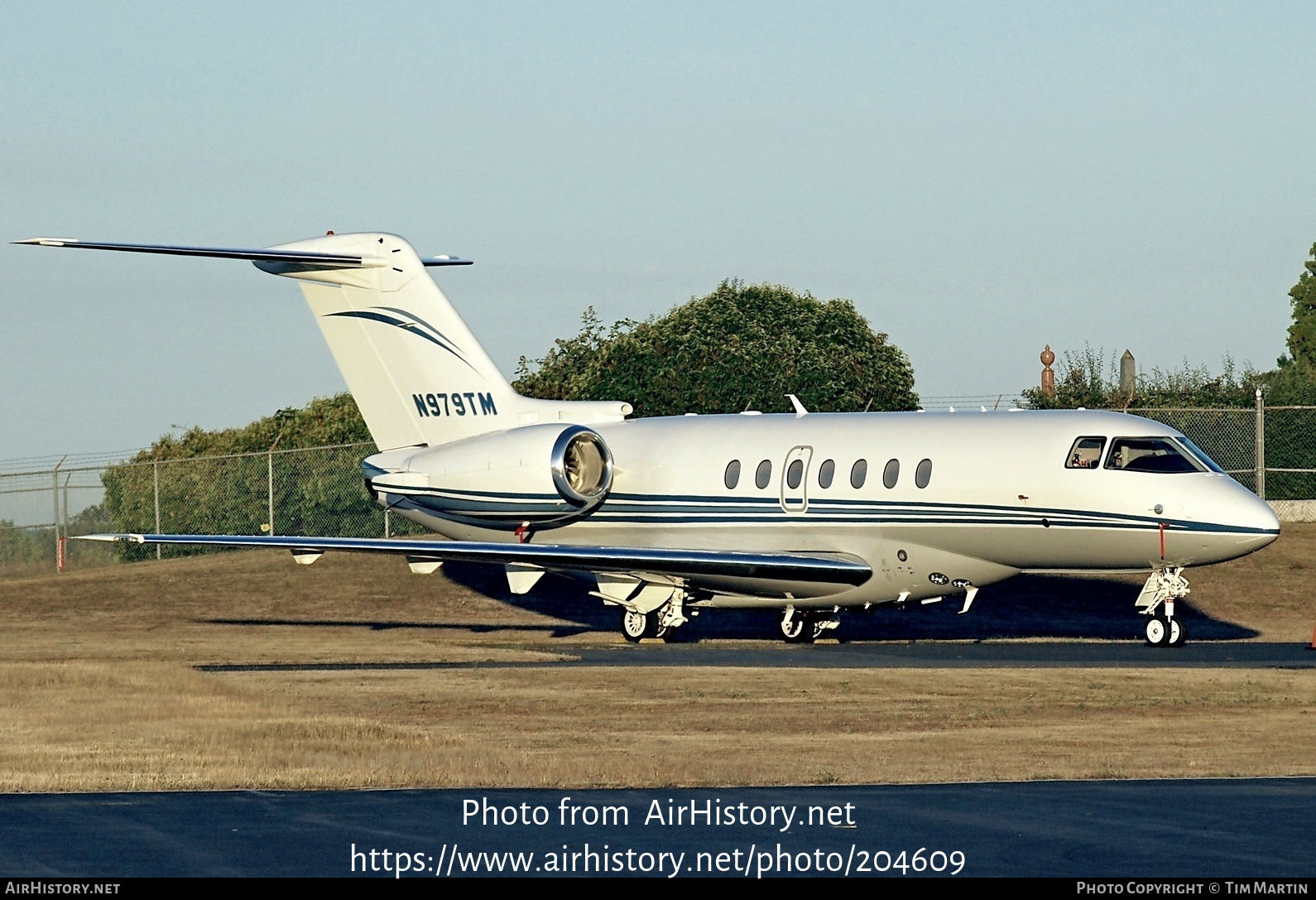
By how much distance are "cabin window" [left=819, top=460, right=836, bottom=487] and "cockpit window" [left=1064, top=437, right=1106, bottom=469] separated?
138 inches

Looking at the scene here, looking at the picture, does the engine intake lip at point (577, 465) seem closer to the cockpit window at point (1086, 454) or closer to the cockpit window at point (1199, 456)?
the cockpit window at point (1086, 454)

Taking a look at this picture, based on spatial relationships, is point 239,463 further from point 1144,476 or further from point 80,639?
point 1144,476

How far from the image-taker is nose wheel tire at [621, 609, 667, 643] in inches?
1101

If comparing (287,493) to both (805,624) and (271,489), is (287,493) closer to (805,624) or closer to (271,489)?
(271,489)

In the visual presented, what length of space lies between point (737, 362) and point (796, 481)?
106 ft

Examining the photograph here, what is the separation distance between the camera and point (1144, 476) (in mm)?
24062

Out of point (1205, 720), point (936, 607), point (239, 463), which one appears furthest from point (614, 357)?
point (1205, 720)

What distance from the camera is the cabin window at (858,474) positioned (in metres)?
26.2

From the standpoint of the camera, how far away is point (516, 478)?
1123 inches

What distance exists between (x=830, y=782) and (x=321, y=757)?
4184 millimetres

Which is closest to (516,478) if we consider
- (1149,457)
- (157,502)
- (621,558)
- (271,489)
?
(621,558)

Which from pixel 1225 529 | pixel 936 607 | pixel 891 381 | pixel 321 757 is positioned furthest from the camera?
pixel 891 381

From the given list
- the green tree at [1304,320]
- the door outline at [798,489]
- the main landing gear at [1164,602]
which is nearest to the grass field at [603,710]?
the door outline at [798,489]

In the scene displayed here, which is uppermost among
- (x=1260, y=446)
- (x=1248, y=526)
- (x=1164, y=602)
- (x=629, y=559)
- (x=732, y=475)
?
(x=1260, y=446)
